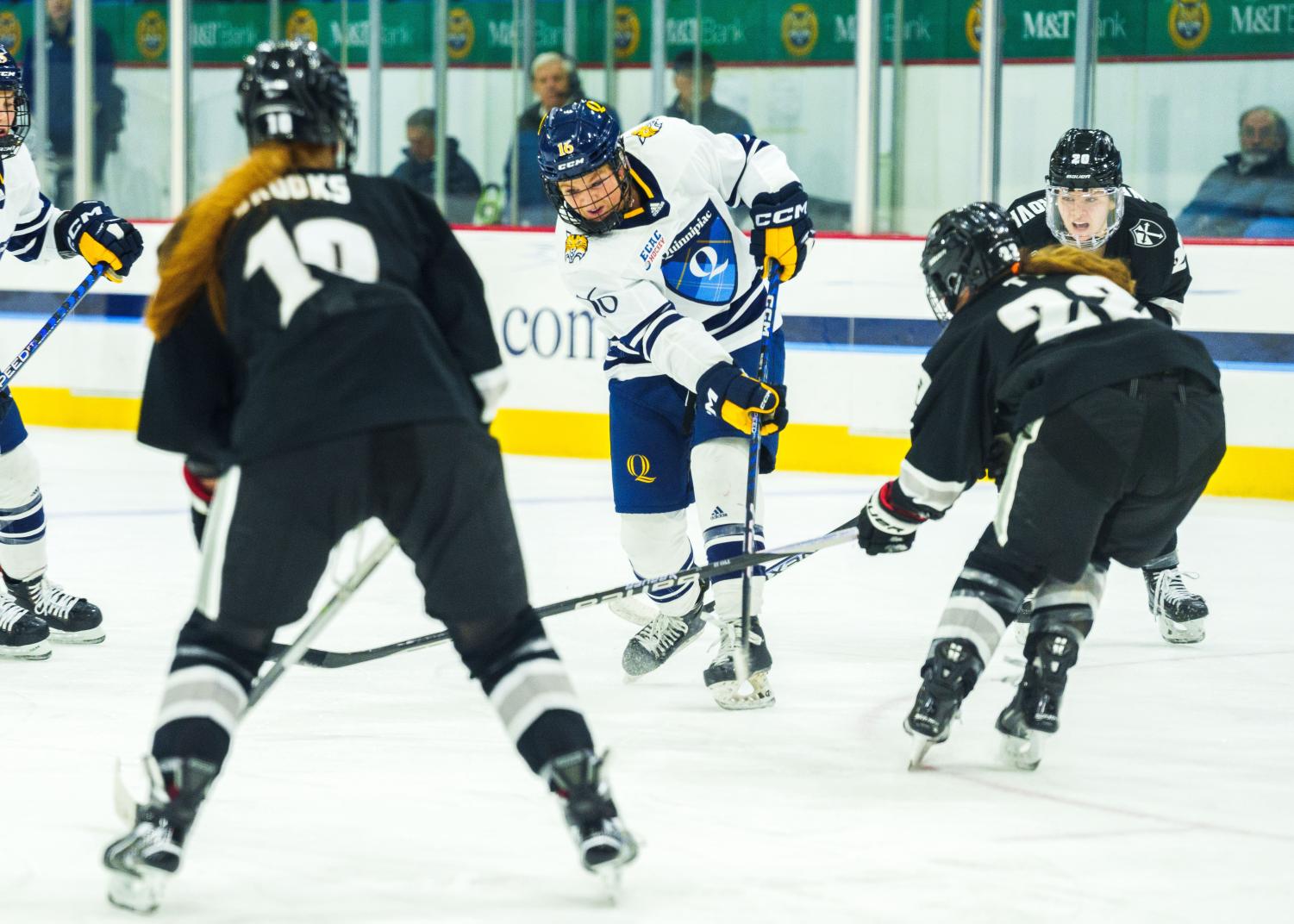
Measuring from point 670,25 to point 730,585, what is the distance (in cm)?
440

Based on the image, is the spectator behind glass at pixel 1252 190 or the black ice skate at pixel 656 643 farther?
the spectator behind glass at pixel 1252 190

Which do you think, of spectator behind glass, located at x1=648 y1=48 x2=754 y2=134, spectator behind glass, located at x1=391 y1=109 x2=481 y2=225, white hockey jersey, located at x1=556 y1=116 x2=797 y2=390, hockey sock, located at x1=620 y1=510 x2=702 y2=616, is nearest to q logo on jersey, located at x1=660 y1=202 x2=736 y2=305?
white hockey jersey, located at x1=556 y1=116 x2=797 y2=390

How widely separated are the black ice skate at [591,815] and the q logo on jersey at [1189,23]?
509 cm

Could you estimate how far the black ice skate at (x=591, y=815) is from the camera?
2.18 meters

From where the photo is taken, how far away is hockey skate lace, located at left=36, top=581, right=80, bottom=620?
385 centimetres

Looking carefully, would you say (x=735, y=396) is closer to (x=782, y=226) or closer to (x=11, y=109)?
(x=782, y=226)

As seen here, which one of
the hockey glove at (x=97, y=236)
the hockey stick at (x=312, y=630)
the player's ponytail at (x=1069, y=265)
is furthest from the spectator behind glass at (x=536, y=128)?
the hockey stick at (x=312, y=630)

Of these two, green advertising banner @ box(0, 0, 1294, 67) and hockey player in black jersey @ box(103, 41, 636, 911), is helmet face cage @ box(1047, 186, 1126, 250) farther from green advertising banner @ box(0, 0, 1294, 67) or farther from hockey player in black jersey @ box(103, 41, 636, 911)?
green advertising banner @ box(0, 0, 1294, 67)

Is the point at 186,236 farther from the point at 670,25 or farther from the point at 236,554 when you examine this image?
the point at 670,25

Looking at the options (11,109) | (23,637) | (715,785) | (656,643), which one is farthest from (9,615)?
(715,785)

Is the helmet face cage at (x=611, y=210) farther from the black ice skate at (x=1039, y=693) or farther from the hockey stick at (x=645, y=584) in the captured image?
the black ice skate at (x=1039, y=693)

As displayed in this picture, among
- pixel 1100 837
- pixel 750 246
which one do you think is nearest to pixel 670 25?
pixel 750 246

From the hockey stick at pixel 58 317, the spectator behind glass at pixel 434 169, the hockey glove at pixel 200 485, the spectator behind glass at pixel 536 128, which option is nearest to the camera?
the hockey glove at pixel 200 485

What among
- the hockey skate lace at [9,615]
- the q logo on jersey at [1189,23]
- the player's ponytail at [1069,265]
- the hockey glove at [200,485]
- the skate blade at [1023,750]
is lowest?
the skate blade at [1023,750]
